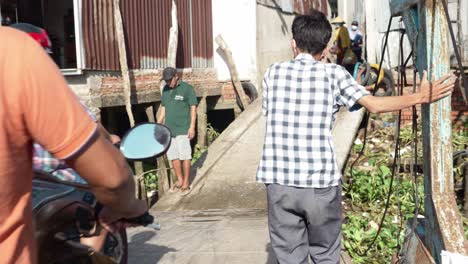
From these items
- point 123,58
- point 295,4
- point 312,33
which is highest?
point 295,4

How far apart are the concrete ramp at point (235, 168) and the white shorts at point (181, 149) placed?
1.51 feet

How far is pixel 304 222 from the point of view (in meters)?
3.59

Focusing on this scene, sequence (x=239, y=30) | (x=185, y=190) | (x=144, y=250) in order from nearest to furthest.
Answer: (x=144, y=250) → (x=185, y=190) → (x=239, y=30)

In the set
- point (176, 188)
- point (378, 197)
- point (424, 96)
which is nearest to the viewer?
point (424, 96)

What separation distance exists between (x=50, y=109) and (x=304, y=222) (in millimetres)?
2474

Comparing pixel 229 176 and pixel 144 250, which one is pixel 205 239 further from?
pixel 229 176

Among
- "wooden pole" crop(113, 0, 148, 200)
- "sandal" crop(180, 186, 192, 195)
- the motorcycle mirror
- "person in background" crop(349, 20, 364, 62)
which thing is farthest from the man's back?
"person in background" crop(349, 20, 364, 62)

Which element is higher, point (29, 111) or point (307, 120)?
point (29, 111)

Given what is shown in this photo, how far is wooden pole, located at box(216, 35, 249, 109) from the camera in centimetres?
1233

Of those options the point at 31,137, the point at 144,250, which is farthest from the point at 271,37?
the point at 31,137

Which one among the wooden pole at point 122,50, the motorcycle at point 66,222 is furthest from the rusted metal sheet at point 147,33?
the motorcycle at point 66,222

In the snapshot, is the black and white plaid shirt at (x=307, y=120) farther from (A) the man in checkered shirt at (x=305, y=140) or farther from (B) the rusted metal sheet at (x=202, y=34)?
(B) the rusted metal sheet at (x=202, y=34)

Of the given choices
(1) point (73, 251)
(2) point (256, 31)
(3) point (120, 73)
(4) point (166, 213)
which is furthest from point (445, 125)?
(2) point (256, 31)

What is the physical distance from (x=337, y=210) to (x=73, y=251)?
2.05m
